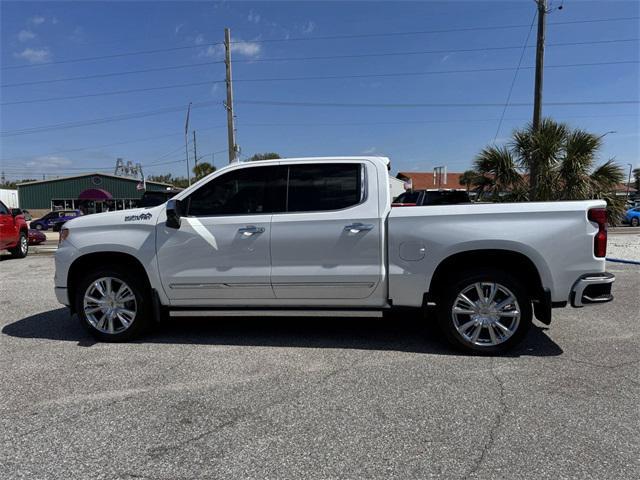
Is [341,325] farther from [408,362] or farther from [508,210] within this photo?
[508,210]

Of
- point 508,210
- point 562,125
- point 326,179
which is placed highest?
point 562,125

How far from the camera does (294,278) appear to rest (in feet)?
15.7

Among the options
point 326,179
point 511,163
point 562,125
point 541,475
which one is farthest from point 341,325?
point 562,125

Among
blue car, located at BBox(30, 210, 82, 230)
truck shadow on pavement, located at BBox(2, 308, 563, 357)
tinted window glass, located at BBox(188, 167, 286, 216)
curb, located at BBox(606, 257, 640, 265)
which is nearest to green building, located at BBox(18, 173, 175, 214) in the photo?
blue car, located at BBox(30, 210, 82, 230)

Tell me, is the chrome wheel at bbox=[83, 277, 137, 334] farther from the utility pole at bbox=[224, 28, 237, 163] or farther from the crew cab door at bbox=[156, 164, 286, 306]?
the utility pole at bbox=[224, 28, 237, 163]

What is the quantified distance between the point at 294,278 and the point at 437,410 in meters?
1.89

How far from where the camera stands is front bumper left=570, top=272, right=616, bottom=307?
4395 mm

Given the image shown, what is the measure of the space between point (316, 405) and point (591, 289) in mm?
2745

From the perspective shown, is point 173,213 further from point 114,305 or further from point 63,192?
point 63,192

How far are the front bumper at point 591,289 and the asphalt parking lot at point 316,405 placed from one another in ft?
1.97

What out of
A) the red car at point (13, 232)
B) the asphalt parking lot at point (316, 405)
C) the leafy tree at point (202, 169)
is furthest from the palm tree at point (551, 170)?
the leafy tree at point (202, 169)

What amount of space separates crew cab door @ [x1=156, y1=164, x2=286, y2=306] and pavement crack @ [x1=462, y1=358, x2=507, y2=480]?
227 cm

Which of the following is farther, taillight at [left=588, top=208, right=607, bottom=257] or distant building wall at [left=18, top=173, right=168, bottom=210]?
distant building wall at [left=18, top=173, right=168, bottom=210]

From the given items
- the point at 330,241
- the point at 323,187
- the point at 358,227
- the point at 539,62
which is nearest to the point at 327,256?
the point at 330,241
